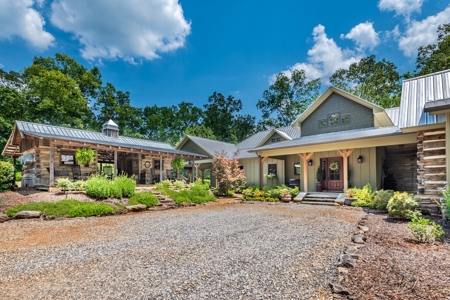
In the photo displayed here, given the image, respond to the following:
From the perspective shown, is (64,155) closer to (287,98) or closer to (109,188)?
(109,188)

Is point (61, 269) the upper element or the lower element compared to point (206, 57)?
lower

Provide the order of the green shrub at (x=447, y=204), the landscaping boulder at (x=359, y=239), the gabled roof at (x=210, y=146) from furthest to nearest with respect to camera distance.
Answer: the gabled roof at (x=210, y=146)
the green shrub at (x=447, y=204)
the landscaping boulder at (x=359, y=239)

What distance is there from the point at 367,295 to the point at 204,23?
2063 cm

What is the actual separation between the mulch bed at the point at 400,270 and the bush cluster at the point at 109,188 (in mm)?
9613

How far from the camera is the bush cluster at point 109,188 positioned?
1001cm

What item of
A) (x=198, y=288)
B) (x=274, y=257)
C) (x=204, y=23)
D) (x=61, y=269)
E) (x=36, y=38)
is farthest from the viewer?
(x=36, y=38)

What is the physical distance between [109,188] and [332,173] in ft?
40.1

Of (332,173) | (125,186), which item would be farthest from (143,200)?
(332,173)

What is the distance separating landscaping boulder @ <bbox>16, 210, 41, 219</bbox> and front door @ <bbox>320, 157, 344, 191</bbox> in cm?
1384

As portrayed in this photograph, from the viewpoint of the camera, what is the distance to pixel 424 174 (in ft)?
27.5

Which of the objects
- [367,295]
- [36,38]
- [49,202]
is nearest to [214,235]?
[367,295]

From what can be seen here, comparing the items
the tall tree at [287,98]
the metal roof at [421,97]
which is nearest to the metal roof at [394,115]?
the metal roof at [421,97]

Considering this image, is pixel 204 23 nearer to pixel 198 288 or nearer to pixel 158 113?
pixel 198 288

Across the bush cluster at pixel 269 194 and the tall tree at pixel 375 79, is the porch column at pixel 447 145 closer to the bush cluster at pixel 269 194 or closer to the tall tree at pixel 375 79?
the bush cluster at pixel 269 194
